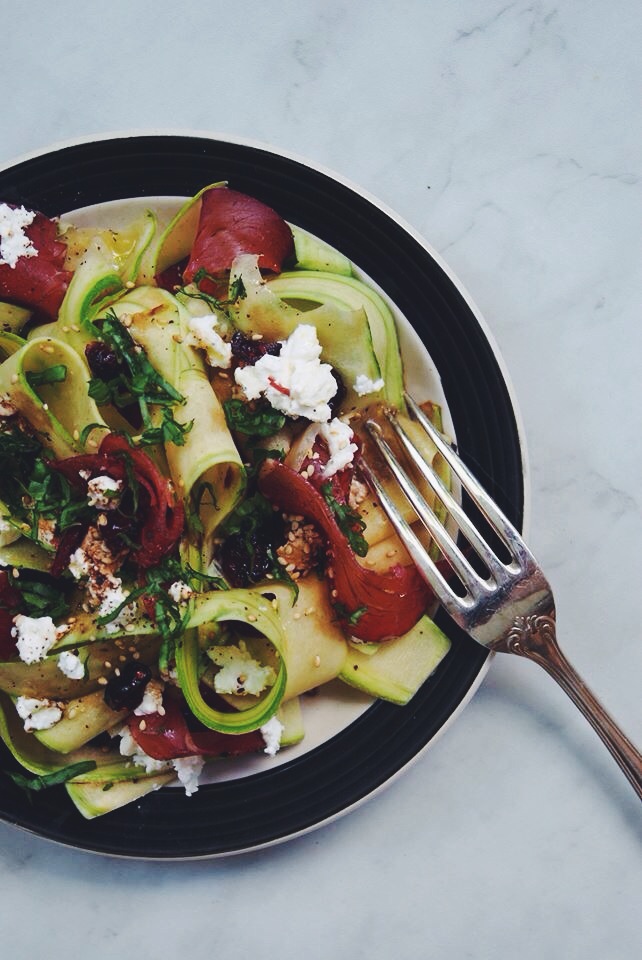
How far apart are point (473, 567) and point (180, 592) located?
785 mm

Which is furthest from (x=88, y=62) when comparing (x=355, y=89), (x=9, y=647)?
(x=9, y=647)

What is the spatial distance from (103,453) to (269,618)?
0.59 meters

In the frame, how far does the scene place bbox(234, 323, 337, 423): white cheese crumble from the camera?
7.09ft

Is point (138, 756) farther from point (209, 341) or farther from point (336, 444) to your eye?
point (209, 341)

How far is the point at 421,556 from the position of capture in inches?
89.6

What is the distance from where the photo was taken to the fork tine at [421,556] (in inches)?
89.0

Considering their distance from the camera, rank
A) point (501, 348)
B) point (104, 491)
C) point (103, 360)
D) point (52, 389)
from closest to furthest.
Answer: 1. point (104, 491)
2. point (103, 360)
3. point (52, 389)
4. point (501, 348)

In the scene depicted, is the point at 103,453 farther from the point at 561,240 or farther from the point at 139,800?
the point at 561,240

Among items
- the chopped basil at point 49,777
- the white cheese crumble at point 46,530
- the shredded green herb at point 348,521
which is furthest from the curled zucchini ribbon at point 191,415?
the chopped basil at point 49,777

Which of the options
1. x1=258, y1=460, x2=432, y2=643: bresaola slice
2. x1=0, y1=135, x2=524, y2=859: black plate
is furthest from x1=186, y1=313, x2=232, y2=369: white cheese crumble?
x1=0, y1=135, x2=524, y2=859: black plate

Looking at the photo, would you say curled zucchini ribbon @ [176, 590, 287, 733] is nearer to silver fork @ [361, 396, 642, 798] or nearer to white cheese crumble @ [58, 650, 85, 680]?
white cheese crumble @ [58, 650, 85, 680]

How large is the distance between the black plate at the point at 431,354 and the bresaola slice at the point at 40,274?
9cm

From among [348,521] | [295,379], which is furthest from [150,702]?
[295,379]

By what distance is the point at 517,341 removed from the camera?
2.71m
